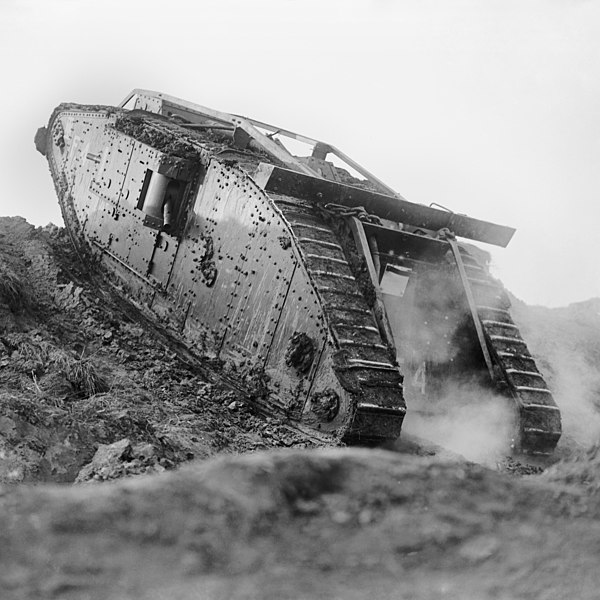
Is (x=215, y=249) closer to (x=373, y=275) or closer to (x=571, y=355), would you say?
(x=373, y=275)

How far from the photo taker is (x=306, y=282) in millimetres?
5789

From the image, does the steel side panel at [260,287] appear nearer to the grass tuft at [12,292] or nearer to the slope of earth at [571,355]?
the grass tuft at [12,292]

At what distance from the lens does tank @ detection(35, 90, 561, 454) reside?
5.56 metres

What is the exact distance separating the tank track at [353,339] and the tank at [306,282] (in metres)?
0.01

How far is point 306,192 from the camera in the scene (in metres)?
6.47

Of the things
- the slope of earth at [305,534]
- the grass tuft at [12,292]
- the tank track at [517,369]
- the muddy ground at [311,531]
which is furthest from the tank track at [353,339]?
the slope of earth at [305,534]

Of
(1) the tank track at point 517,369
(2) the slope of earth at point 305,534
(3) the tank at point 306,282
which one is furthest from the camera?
(1) the tank track at point 517,369

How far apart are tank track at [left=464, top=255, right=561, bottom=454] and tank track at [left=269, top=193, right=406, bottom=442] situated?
1.22 m

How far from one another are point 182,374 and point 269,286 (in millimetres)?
1350

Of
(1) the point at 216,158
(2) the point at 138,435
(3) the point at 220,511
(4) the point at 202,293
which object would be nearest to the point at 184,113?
(1) the point at 216,158

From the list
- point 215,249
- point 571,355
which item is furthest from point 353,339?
point 571,355

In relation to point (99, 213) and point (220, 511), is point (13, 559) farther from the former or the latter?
point (99, 213)

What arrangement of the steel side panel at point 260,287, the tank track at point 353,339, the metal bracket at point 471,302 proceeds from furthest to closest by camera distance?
the metal bracket at point 471,302 < the steel side panel at point 260,287 < the tank track at point 353,339

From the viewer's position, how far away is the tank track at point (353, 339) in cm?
519
